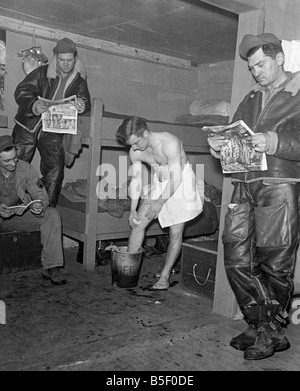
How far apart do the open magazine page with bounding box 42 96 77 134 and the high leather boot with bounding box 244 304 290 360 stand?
2.51 metres

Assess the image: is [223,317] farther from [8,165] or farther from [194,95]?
[194,95]

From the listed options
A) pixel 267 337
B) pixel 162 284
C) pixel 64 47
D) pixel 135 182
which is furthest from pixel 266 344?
pixel 64 47

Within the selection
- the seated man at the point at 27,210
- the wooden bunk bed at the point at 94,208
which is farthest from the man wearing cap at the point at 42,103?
the seated man at the point at 27,210

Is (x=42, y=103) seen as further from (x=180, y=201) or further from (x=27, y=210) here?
(x=180, y=201)

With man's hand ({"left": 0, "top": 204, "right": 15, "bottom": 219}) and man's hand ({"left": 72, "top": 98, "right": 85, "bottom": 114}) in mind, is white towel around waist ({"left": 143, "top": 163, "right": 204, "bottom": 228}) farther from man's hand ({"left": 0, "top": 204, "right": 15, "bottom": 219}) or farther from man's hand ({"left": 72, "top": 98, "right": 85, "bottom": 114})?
man's hand ({"left": 0, "top": 204, "right": 15, "bottom": 219})

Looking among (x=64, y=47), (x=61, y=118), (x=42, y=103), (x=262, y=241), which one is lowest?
(x=262, y=241)

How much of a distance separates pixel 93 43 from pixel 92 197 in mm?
2140

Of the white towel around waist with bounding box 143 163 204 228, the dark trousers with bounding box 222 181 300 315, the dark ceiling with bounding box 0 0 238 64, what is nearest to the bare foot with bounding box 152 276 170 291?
the white towel around waist with bounding box 143 163 204 228

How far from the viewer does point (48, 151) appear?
4535 millimetres

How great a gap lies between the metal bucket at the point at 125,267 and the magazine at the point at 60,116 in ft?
4.19

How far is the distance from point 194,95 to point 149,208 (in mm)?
3339

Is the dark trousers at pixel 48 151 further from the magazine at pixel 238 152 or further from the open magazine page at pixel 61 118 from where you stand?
the magazine at pixel 238 152

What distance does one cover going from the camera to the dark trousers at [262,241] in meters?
2.49

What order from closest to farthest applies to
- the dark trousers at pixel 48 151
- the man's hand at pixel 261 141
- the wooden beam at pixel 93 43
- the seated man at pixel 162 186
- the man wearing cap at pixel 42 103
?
the man's hand at pixel 261 141, the seated man at pixel 162 186, the man wearing cap at pixel 42 103, the dark trousers at pixel 48 151, the wooden beam at pixel 93 43
